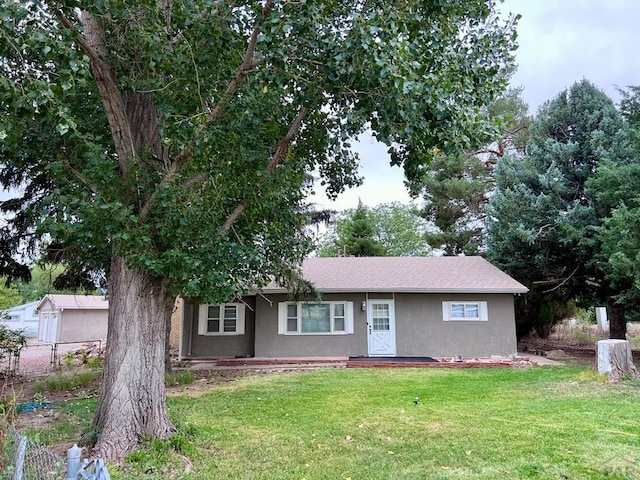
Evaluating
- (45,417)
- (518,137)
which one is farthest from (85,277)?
(518,137)

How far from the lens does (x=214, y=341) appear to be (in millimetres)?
15172

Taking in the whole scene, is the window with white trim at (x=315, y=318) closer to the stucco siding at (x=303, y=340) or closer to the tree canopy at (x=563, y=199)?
the stucco siding at (x=303, y=340)

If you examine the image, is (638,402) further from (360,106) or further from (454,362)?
(360,106)

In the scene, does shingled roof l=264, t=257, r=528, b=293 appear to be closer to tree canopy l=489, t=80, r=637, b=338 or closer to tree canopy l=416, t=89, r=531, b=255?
tree canopy l=489, t=80, r=637, b=338

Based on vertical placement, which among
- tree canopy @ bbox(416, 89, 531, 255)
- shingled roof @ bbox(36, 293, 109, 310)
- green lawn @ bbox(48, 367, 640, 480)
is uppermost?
tree canopy @ bbox(416, 89, 531, 255)

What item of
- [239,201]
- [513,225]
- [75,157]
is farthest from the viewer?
[513,225]

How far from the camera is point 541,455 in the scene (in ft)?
15.9

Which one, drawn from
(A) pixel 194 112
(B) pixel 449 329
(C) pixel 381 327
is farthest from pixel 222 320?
(A) pixel 194 112

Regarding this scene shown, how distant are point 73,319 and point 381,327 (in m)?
22.2

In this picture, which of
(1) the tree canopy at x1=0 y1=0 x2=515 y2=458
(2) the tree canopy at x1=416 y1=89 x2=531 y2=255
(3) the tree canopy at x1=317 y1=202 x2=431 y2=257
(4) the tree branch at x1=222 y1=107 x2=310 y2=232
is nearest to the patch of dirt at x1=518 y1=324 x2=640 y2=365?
(2) the tree canopy at x1=416 y1=89 x2=531 y2=255

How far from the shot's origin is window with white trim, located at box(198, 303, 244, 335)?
49.9ft

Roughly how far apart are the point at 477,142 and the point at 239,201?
Answer: 327 centimetres

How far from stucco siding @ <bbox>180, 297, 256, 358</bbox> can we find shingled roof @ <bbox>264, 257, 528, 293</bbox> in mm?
1605

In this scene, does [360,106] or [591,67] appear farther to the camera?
[591,67]
